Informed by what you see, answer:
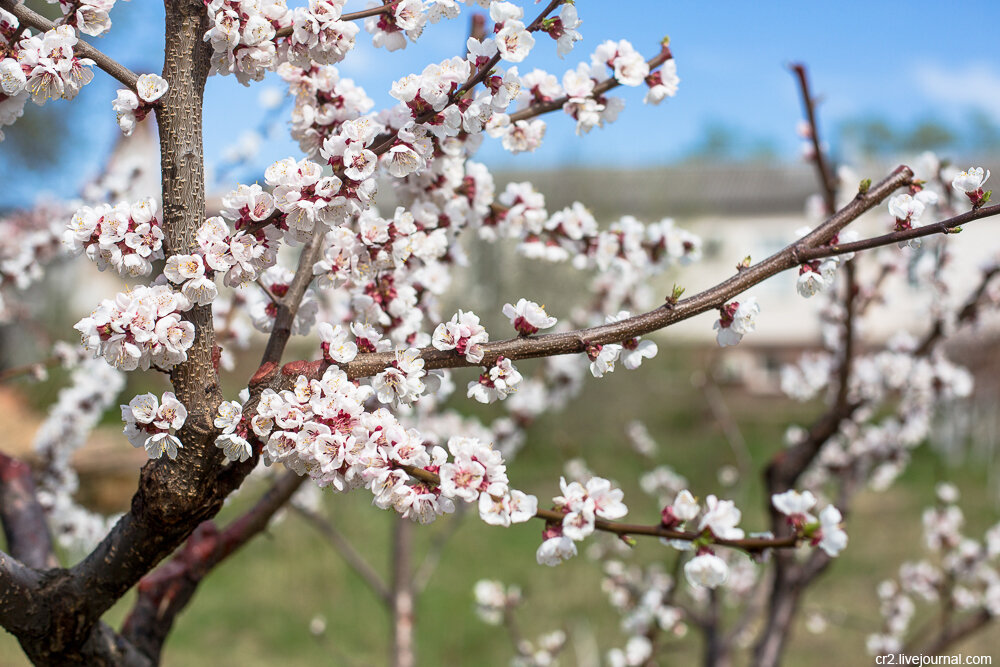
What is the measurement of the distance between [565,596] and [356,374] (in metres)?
7.40

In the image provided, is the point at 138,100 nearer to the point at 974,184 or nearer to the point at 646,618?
the point at 974,184

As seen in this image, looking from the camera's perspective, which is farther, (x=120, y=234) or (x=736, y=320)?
(x=736, y=320)

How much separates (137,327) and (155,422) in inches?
6.9

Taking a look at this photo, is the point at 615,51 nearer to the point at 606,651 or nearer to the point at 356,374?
the point at 356,374

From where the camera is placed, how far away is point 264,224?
4.17 feet

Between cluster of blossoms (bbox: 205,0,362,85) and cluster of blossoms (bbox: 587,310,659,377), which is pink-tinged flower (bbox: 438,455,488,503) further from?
cluster of blossoms (bbox: 205,0,362,85)

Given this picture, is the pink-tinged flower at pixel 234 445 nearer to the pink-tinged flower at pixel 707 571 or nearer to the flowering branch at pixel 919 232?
the pink-tinged flower at pixel 707 571

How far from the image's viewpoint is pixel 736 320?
4.77ft

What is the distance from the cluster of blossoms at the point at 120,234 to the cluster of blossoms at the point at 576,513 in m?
0.78

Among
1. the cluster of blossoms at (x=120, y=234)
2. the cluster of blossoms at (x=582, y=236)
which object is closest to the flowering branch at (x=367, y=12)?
the cluster of blossoms at (x=120, y=234)

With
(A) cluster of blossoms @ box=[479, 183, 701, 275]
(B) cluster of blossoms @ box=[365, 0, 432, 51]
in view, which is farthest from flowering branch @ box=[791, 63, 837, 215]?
(B) cluster of blossoms @ box=[365, 0, 432, 51]

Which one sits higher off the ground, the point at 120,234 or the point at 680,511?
the point at 120,234

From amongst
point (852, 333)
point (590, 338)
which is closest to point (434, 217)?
point (590, 338)

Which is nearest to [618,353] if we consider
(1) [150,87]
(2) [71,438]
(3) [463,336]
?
(3) [463,336]
